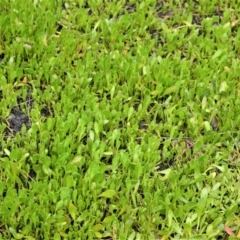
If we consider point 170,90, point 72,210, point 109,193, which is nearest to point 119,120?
point 170,90

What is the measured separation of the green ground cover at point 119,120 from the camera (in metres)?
3.21

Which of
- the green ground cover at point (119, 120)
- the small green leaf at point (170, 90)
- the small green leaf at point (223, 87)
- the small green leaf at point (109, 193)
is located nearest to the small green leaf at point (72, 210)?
the green ground cover at point (119, 120)

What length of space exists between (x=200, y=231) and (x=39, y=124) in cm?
128

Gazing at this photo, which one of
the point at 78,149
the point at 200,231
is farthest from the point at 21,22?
the point at 200,231

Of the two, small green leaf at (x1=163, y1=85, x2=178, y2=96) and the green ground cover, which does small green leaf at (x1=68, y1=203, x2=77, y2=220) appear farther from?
small green leaf at (x1=163, y1=85, x2=178, y2=96)

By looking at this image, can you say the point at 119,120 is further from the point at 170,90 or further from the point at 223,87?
the point at 223,87

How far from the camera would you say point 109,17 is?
4816mm

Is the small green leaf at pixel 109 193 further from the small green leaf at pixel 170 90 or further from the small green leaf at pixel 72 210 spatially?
the small green leaf at pixel 170 90

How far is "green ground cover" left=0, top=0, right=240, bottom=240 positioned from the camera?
10.5 ft

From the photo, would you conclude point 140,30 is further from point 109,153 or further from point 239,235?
point 239,235

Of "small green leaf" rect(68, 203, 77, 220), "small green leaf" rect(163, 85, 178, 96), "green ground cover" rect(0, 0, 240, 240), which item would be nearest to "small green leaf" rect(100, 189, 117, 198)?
"green ground cover" rect(0, 0, 240, 240)

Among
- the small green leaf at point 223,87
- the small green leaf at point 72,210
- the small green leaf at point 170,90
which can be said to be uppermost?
the small green leaf at point 170,90

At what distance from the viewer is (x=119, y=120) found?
3805mm

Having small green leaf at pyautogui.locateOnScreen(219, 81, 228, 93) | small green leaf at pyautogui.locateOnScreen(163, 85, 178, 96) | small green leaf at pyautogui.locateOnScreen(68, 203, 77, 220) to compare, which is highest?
small green leaf at pyautogui.locateOnScreen(163, 85, 178, 96)
